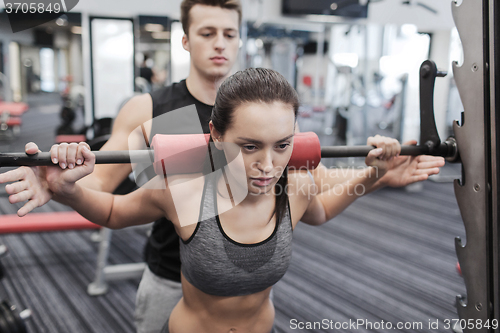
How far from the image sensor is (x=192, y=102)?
49.7 inches

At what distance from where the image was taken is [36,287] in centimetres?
269

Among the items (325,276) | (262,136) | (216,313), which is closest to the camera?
(262,136)

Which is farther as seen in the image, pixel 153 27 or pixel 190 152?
pixel 153 27

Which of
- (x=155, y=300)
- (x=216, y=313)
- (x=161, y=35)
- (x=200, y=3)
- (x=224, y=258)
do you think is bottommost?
(x=155, y=300)

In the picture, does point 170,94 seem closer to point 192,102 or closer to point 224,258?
point 192,102

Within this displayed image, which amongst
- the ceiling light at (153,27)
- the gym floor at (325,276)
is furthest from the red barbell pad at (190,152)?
the ceiling light at (153,27)

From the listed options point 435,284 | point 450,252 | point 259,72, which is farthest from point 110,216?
point 450,252

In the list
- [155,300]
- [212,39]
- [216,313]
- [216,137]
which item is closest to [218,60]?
[212,39]

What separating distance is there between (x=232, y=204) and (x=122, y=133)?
520 mm

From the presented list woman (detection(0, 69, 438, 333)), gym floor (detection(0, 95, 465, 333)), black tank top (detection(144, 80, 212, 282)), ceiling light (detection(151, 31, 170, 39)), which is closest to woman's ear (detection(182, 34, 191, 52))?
black tank top (detection(144, 80, 212, 282))

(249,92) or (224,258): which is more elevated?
(249,92)

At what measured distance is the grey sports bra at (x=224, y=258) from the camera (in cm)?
93

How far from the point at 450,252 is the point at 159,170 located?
3.34 metres

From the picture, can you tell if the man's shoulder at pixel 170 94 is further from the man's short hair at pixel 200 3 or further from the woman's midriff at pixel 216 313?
the woman's midriff at pixel 216 313
